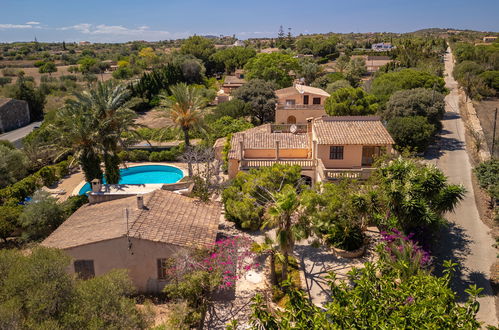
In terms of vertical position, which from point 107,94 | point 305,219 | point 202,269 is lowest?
point 202,269

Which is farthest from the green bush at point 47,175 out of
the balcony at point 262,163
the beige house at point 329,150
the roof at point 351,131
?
the roof at point 351,131

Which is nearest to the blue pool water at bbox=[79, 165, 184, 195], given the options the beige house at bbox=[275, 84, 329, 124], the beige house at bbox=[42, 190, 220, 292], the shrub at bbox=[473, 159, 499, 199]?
the beige house at bbox=[275, 84, 329, 124]

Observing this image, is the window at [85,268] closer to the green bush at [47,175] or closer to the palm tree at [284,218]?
the palm tree at [284,218]

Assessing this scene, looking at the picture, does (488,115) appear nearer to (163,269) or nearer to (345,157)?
(345,157)

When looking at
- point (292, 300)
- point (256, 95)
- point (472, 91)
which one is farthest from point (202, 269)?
point (472, 91)

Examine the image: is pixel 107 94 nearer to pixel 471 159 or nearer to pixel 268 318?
pixel 268 318
